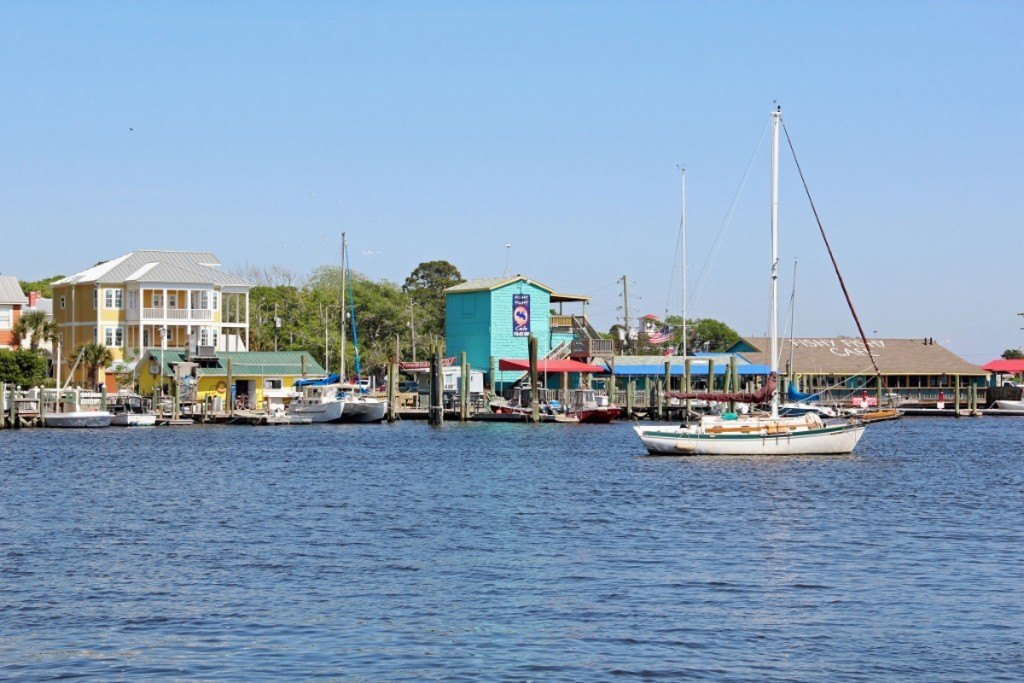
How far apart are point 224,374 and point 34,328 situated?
45.5 feet

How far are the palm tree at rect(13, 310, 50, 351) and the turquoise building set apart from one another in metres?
28.9

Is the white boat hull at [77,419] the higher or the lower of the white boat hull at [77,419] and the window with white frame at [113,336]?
the lower

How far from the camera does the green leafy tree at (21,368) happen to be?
83500mm

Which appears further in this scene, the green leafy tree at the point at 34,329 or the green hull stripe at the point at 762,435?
the green leafy tree at the point at 34,329

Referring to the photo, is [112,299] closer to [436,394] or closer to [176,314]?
[176,314]

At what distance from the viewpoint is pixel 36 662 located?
62.5ft

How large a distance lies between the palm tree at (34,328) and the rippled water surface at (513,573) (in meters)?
45.6

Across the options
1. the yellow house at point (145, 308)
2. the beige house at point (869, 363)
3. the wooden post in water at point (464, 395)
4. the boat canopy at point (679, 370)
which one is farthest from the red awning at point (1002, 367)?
the yellow house at point (145, 308)

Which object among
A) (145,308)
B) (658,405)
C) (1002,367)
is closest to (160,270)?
(145,308)

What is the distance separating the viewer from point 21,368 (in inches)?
3319

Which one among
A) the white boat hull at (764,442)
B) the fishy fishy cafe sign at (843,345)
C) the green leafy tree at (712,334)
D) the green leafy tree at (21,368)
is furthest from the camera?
the green leafy tree at (712,334)

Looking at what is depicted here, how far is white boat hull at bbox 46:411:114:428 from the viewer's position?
78062 millimetres

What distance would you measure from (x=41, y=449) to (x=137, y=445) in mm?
5353

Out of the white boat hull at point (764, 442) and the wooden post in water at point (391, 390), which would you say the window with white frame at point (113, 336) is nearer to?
the wooden post in water at point (391, 390)
